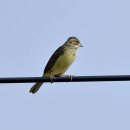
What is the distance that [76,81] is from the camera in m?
8.56

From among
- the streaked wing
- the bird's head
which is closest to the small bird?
the streaked wing

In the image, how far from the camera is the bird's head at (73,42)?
1419 centimetres

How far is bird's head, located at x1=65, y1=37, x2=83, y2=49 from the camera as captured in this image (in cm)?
1419

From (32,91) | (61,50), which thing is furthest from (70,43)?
(32,91)

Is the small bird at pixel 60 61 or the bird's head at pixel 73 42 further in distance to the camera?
the bird's head at pixel 73 42

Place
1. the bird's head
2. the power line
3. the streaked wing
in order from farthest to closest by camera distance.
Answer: the bird's head → the streaked wing → the power line

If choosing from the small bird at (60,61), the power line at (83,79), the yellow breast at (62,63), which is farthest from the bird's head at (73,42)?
the power line at (83,79)

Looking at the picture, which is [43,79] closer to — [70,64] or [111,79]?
[111,79]

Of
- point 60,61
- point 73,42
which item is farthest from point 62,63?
point 73,42

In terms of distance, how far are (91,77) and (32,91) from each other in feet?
14.5

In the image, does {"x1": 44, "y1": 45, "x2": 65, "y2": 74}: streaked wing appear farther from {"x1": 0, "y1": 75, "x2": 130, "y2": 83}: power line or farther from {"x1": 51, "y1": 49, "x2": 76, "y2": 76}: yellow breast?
{"x1": 0, "y1": 75, "x2": 130, "y2": 83}: power line

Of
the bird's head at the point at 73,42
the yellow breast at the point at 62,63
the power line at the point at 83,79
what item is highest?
the power line at the point at 83,79

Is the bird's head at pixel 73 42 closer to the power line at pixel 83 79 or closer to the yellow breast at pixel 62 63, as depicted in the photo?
the yellow breast at pixel 62 63

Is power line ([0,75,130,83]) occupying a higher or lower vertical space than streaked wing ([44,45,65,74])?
higher
